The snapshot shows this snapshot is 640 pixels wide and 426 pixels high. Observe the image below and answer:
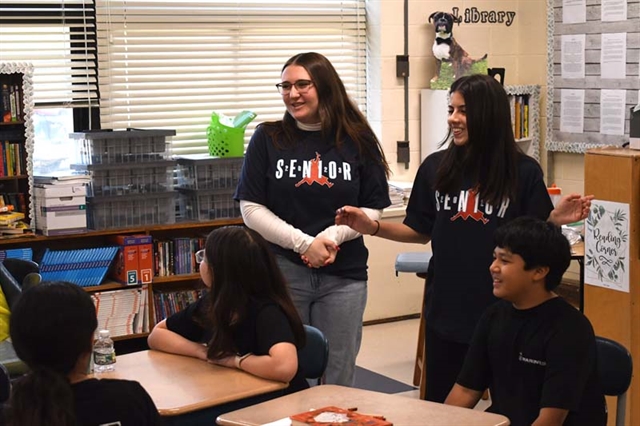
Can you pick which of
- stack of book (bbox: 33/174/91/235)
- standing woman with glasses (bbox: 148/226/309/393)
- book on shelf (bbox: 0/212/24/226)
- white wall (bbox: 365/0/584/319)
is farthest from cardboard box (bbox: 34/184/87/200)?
standing woman with glasses (bbox: 148/226/309/393)

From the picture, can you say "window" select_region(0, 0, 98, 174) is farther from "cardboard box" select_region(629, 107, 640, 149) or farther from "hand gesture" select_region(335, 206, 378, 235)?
"cardboard box" select_region(629, 107, 640, 149)

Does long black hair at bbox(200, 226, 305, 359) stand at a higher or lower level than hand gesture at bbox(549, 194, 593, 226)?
lower

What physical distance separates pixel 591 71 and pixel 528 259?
3.86m

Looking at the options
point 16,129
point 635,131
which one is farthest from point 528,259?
point 16,129

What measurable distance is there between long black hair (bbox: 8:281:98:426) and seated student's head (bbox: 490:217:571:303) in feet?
3.89

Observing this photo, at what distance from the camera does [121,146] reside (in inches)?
207

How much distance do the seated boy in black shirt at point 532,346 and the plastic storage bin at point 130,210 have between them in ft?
9.56

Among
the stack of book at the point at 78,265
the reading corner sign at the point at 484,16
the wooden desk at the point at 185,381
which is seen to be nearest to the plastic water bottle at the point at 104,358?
the wooden desk at the point at 185,381

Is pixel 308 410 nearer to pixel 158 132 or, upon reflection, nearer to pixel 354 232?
pixel 354 232

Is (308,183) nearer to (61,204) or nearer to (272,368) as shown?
(272,368)

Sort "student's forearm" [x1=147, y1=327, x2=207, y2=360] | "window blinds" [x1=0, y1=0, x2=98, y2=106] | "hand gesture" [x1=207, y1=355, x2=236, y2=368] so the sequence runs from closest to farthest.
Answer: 1. "hand gesture" [x1=207, y1=355, x2=236, y2=368]
2. "student's forearm" [x1=147, y1=327, x2=207, y2=360]
3. "window blinds" [x1=0, y1=0, x2=98, y2=106]

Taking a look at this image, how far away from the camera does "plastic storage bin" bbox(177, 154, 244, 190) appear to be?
5.48 m

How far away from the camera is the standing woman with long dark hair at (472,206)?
9.50 feet

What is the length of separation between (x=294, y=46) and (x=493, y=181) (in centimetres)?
365
